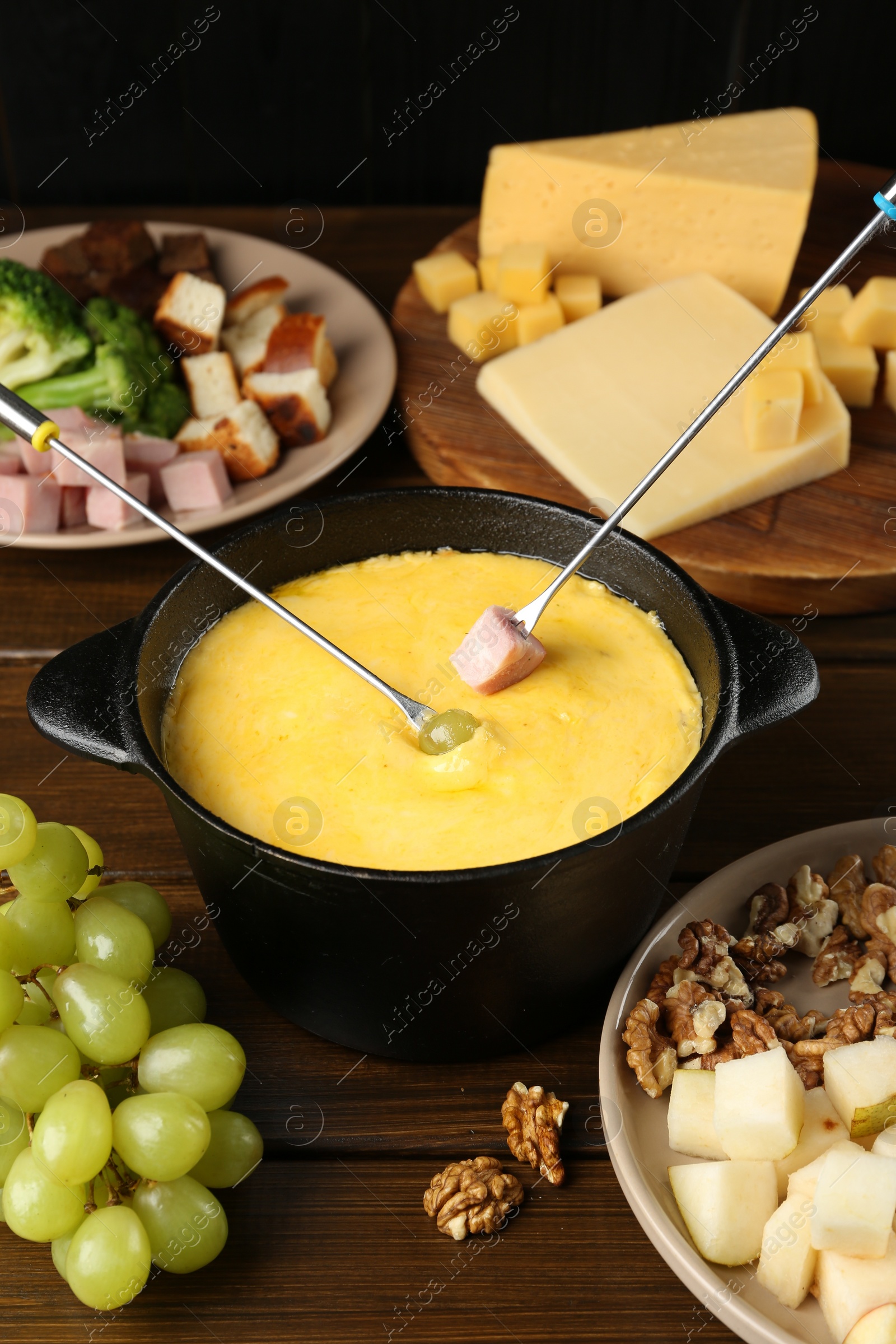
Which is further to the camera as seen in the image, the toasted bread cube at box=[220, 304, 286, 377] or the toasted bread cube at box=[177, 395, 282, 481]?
the toasted bread cube at box=[220, 304, 286, 377]

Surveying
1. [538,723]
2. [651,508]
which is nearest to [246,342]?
[651,508]

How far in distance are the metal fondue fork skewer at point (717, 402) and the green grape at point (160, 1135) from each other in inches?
21.5

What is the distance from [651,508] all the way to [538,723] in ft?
2.01

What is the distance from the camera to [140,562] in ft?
6.00

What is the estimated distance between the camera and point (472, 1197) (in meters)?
1.08

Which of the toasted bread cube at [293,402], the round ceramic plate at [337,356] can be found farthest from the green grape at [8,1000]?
the toasted bread cube at [293,402]

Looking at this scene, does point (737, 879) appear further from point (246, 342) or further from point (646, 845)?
point (246, 342)

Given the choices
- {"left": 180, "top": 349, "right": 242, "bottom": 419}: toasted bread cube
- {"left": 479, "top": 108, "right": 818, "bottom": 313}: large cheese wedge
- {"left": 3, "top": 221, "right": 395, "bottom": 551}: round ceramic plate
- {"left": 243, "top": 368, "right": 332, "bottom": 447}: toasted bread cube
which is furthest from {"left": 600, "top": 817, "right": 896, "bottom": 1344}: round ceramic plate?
{"left": 479, "top": 108, "right": 818, "bottom": 313}: large cheese wedge

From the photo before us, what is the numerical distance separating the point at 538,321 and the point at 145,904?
1.24 meters

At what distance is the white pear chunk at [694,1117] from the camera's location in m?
1.07

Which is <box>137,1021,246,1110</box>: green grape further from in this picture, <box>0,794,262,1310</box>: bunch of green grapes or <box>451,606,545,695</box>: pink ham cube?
<box>451,606,545,695</box>: pink ham cube

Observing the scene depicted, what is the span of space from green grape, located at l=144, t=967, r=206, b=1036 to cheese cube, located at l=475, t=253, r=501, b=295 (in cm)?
136

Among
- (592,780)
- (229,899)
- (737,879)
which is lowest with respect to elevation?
(737,879)

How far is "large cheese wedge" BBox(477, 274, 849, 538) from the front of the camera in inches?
70.9
